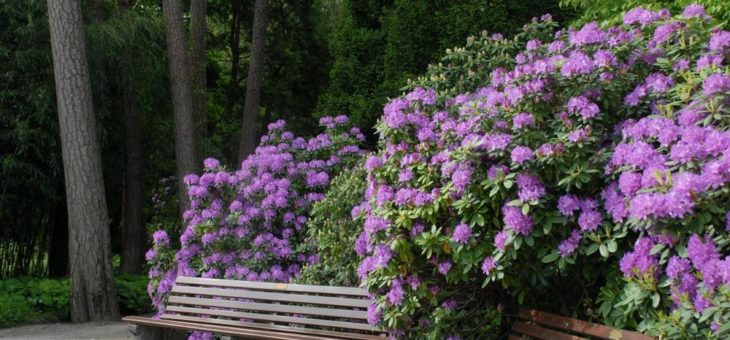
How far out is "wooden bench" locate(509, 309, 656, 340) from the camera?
2.98 metres

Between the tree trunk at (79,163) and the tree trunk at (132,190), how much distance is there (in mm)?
2306

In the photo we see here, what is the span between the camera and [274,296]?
5.18 meters

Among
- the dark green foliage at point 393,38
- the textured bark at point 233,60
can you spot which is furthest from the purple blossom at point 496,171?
the textured bark at point 233,60


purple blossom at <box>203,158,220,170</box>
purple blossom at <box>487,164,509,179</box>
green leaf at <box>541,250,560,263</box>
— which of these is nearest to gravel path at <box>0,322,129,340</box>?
purple blossom at <box>203,158,220,170</box>

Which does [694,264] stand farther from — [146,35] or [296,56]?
[296,56]

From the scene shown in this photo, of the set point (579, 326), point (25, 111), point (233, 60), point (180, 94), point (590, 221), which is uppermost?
point (233, 60)

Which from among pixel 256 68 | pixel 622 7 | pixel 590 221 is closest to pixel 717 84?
pixel 590 221

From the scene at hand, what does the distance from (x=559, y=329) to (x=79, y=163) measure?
7175 mm

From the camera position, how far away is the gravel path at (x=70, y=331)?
8211 millimetres

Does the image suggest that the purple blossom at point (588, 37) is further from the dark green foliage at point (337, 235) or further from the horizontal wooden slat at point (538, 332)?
the dark green foliage at point (337, 235)

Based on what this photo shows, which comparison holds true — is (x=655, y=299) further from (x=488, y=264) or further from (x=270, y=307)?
(x=270, y=307)

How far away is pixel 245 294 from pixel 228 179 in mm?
1973

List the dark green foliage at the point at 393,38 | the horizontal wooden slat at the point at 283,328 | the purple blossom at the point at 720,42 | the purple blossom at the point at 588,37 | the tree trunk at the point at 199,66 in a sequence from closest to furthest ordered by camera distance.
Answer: the purple blossom at the point at 720,42, the purple blossom at the point at 588,37, the horizontal wooden slat at the point at 283,328, the dark green foliage at the point at 393,38, the tree trunk at the point at 199,66

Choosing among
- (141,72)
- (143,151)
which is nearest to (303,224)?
(141,72)
